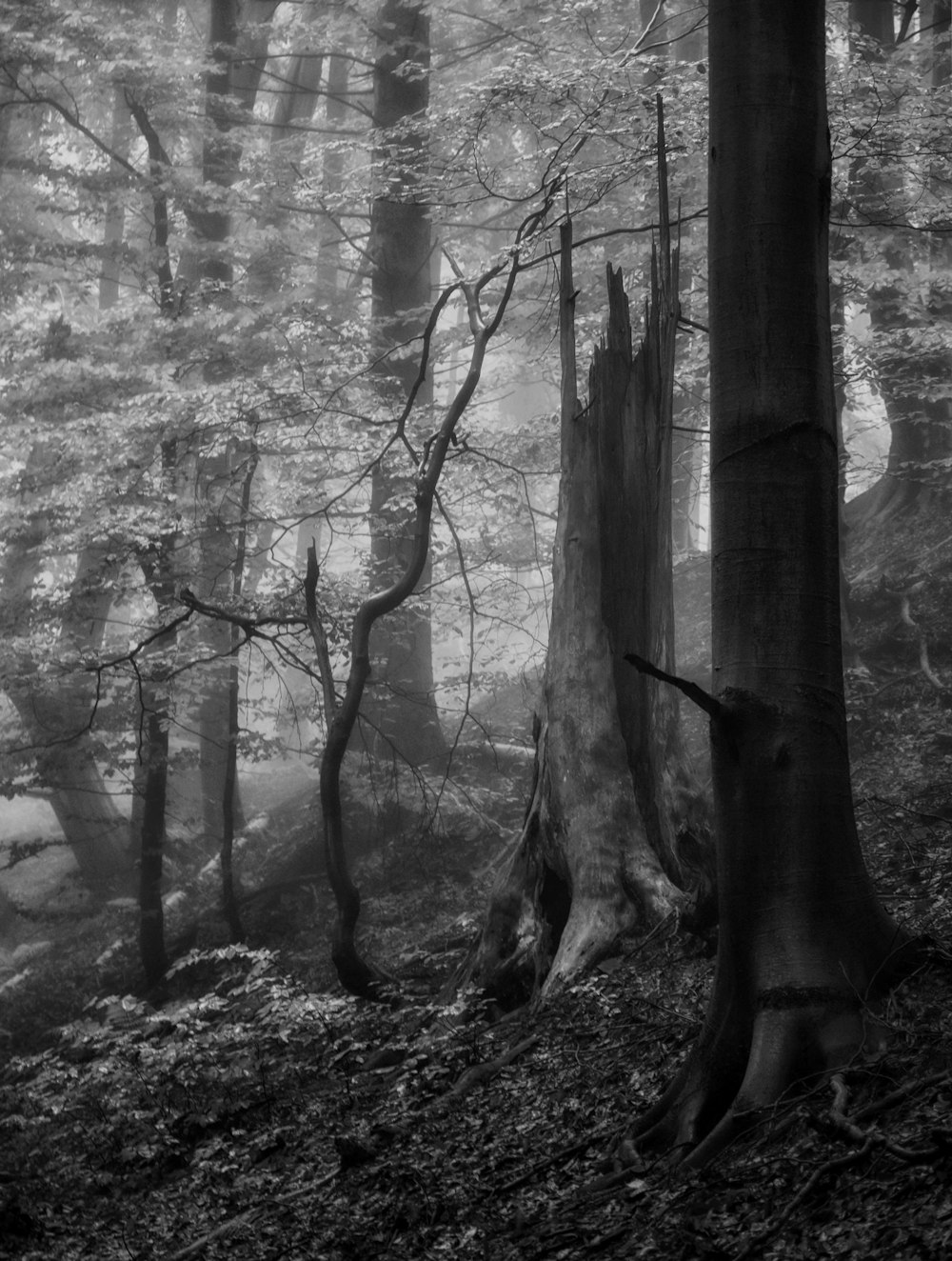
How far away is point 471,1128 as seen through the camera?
4723mm

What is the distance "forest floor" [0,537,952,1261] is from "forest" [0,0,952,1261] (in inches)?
1.0

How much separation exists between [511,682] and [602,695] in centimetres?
816

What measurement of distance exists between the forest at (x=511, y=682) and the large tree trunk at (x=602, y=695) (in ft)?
0.10


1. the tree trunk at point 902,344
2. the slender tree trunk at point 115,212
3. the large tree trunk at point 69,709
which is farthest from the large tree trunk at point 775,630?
the slender tree trunk at point 115,212

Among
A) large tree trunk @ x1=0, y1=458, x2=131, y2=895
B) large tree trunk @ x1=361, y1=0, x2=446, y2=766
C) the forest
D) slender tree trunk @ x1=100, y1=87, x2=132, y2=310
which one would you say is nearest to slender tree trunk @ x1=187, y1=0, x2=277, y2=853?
the forest

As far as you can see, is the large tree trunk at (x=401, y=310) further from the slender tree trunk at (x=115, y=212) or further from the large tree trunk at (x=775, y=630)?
the large tree trunk at (x=775, y=630)

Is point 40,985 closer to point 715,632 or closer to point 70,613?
point 70,613

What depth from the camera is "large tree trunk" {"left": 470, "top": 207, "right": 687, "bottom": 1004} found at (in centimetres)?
657

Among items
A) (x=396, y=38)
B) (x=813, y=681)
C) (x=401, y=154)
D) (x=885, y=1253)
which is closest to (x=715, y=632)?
(x=813, y=681)

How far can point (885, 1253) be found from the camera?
8.41ft

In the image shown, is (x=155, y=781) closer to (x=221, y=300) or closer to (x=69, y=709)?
(x=69, y=709)

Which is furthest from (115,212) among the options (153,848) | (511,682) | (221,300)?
(511,682)

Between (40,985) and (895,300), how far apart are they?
12.0m

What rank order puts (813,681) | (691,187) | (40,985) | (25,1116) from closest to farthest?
(813,681)
(25,1116)
(691,187)
(40,985)
